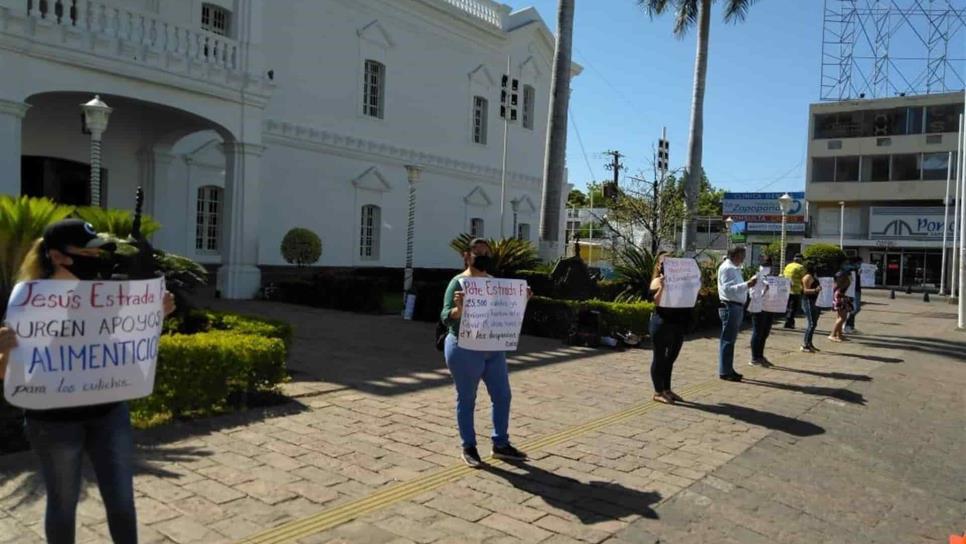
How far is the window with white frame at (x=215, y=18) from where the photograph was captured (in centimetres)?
1983

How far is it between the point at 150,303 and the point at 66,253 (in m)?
0.52

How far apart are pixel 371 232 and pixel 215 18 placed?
315 inches

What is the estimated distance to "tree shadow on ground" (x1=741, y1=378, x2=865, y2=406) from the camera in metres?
8.90

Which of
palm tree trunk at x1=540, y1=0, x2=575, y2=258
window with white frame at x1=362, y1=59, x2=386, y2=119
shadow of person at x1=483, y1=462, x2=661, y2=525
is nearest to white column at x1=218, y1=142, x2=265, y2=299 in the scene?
window with white frame at x1=362, y1=59, x2=386, y2=119

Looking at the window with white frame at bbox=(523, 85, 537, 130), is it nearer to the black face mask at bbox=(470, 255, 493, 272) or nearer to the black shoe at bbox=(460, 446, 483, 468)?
the black face mask at bbox=(470, 255, 493, 272)

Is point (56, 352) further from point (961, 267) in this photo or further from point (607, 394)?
point (961, 267)

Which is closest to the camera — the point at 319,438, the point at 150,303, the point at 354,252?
the point at 150,303

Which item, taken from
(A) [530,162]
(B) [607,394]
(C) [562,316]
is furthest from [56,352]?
(A) [530,162]

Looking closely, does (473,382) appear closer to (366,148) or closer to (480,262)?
(480,262)

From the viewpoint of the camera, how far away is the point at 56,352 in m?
3.37

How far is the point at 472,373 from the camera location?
18.2 feet

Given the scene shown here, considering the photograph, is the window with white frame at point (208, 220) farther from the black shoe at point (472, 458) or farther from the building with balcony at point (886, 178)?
the building with balcony at point (886, 178)

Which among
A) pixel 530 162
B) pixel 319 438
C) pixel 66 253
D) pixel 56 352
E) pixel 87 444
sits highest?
pixel 530 162

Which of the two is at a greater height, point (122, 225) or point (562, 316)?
point (122, 225)
